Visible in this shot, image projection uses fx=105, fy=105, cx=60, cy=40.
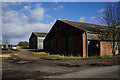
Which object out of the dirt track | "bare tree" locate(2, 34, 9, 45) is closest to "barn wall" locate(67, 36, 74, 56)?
the dirt track

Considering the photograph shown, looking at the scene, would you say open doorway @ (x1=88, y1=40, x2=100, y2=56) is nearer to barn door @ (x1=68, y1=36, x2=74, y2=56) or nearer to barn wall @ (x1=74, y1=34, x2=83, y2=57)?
barn wall @ (x1=74, y1=34, x2=83, y2=57)

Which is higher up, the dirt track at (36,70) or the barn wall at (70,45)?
the barn wall at (70,45)

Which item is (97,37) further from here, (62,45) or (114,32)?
(62,45)

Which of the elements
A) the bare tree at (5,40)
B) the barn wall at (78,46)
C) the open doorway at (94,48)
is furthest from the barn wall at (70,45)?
the bare tree at (5,40)

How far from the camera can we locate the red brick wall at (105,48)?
15784 mm

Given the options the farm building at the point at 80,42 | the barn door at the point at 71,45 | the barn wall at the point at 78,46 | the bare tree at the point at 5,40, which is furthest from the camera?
the bare tree at the point at 5,40

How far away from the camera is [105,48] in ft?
53.2

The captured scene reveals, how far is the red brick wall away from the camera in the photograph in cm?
1578

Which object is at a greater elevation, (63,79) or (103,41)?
(103,41)

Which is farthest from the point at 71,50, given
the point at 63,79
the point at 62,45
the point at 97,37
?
the point at 63,79

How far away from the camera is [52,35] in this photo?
22562 millimetres

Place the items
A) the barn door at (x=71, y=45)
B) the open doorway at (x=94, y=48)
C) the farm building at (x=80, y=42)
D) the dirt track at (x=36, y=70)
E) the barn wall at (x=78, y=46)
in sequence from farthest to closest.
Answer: the barn door at (x=71, y=45)
the open doorway at (x=94, y=48)
the barn wall at (x=78, y=46)
the farm building at (x=80, y=42)
the dirt track at (x=36, y=70)

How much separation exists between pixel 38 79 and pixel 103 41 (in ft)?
43.4

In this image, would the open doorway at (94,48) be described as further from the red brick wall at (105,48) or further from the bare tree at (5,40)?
the bare tree at (5,40)
